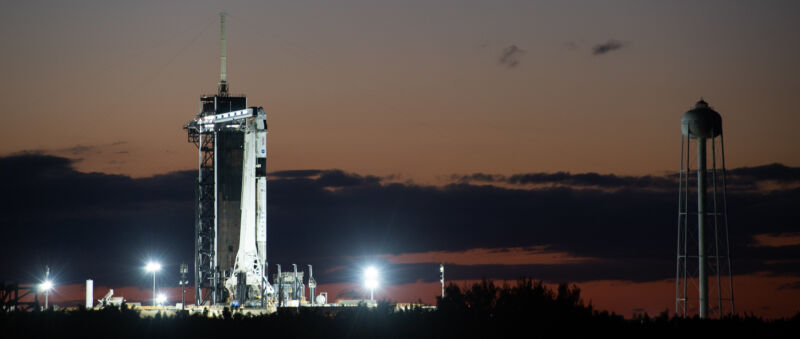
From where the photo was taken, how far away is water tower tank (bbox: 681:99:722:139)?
6894cm

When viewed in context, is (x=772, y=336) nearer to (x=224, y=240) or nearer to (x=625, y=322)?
(x=625, y=322)

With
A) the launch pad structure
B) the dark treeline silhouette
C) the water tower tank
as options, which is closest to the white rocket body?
the launch pad structure

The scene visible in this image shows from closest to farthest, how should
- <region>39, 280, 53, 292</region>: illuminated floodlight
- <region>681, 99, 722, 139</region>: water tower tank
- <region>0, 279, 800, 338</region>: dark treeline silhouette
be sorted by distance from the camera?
<region>0, 279, 800, 338</region>: dark treeline silhouette
<region>681, 99, 722, 139</region>: water tower tank
<region>39, 280, 53, 292</region>: illuminated floodlight

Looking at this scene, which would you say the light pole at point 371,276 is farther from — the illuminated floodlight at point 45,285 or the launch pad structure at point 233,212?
the illuminated floodlight at point 45,285

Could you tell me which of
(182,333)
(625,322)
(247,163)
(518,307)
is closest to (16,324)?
(182,333)

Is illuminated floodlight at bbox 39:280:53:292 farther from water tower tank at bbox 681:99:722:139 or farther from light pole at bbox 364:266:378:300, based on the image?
water tower tank at bbox 681:99:722:139

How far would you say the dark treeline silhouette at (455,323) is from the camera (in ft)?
161

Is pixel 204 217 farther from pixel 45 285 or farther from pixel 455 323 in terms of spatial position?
pixel 455 323

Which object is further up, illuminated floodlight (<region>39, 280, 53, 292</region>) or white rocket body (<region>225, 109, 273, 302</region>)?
white rocket body (<region>225, 109, 273, 302</region>)

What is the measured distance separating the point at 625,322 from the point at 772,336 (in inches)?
250

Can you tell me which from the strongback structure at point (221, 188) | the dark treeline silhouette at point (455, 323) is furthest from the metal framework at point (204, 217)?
the dark treeline silhouette at point (455, 323)

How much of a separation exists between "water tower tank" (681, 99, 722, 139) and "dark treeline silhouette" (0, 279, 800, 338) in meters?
17.3

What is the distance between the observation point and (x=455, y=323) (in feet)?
166

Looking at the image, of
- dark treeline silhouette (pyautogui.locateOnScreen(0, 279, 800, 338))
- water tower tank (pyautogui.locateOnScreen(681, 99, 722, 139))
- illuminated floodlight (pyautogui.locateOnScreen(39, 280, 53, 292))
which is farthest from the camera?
illuminated floodlight (pyautogui.locateOnScreen(39, 280, 53, 292))
